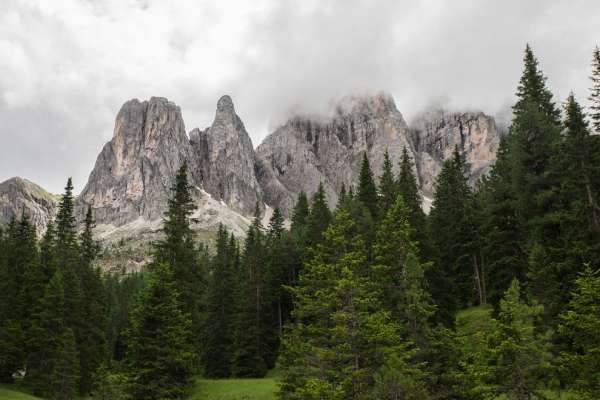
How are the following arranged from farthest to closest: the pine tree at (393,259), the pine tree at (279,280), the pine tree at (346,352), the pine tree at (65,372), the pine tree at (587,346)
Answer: the pine tree at (279,280)
the pine tree at (65,372)
the pine tree at (393,259)
the pine tree at (346,352)
the pine tree at (587,346)

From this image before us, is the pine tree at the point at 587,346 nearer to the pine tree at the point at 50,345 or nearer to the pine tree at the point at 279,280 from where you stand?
the pine tree at the point at 50,345

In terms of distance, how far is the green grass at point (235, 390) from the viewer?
109 ft

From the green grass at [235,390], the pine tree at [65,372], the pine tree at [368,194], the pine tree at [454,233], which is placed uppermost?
the pine tree at [368,194]

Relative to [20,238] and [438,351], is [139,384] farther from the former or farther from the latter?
[20,238]

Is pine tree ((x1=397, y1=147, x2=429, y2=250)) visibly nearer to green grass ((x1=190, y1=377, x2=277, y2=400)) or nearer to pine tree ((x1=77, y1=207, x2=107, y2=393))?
green grass ((x1=190, y1=377, x2=277, y2=400))

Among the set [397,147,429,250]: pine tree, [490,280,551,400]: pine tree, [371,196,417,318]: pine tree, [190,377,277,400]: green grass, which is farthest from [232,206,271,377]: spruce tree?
[490,280,551,400]: pine tree

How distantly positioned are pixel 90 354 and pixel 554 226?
4252cm

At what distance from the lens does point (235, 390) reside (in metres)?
35.8

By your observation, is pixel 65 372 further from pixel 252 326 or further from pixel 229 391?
pixel 252 326

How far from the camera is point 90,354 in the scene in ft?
158

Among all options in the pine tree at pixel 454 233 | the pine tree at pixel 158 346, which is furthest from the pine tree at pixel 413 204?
the pine tree at pixel 158 346

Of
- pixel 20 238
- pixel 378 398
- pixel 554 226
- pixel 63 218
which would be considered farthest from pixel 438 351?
pixel 20 238

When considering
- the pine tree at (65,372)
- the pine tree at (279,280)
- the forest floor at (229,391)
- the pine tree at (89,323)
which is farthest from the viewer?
the pine tree at (279,280)

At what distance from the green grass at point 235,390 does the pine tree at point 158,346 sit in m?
3.20
